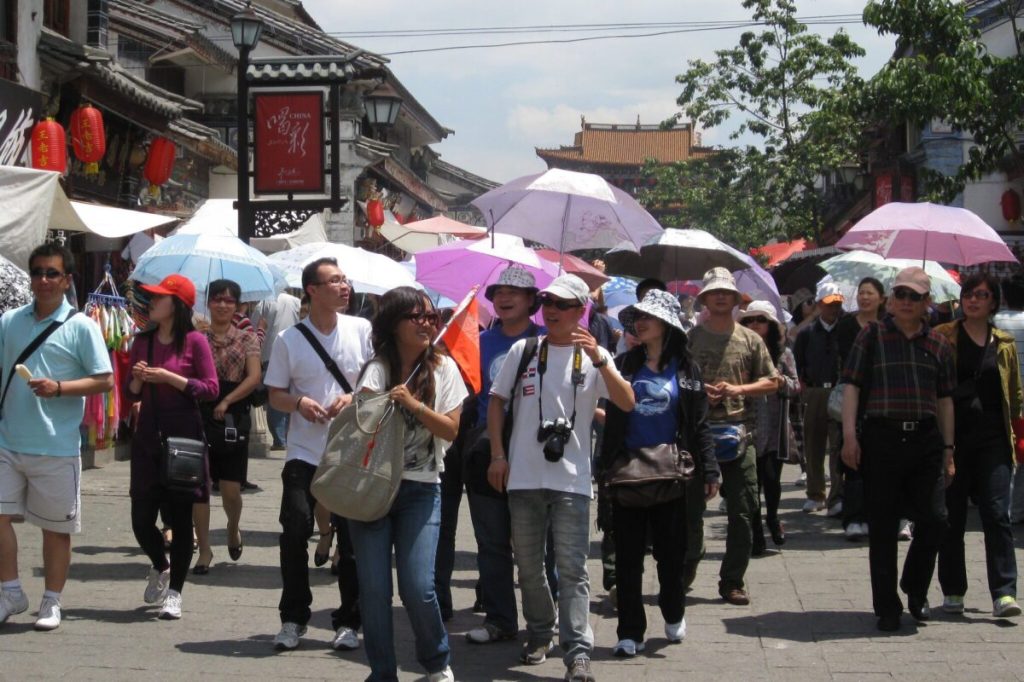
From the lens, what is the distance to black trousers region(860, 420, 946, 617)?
7.09m

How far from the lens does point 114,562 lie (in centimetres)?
896

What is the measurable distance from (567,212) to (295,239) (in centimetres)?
988

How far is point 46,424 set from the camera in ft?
22.6

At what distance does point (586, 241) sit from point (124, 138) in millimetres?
8941

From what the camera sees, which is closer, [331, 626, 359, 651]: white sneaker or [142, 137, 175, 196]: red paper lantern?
[331, 626, 359, 651]: white sneaker

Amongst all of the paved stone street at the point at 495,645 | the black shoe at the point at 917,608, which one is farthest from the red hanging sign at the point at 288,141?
the black shoe at the point at 917,608

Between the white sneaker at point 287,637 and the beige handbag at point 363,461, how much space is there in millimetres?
1368

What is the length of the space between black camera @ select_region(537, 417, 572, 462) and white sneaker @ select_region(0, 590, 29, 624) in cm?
280

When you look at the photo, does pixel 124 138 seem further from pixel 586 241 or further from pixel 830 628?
Answer: pixel 830 628

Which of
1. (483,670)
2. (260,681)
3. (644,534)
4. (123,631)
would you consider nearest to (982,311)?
(644,534)

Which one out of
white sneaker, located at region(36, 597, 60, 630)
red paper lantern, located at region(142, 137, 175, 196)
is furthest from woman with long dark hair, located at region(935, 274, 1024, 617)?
red paper lantern, located at region(142, 137, 175, 196)

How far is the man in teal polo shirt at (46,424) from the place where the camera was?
688 centimetres

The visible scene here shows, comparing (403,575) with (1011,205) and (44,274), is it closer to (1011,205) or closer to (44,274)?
(44,274)

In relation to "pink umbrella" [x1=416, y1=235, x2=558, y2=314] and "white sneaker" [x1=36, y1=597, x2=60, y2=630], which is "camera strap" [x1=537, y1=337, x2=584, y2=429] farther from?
"pink umbrella" [x1=416, y1=235, x2=558, y2=314]
